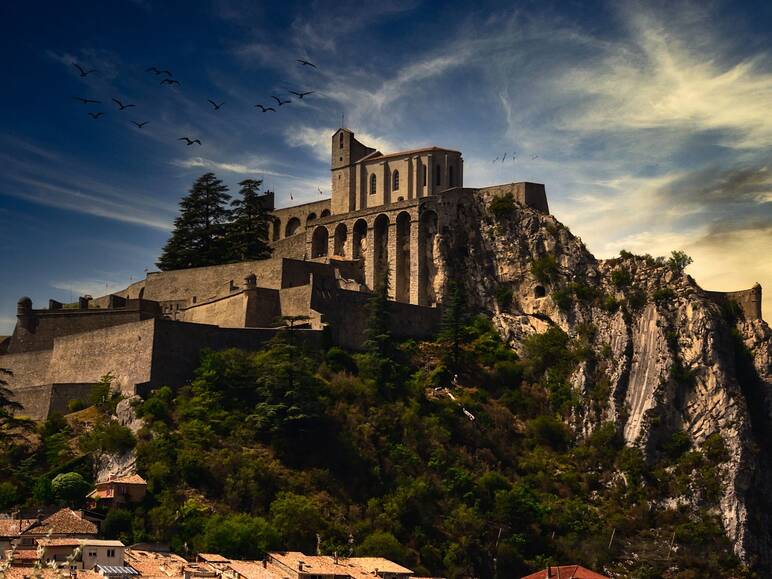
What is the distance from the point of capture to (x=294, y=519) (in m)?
59.6

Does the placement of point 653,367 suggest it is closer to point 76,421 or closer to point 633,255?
point 633,255

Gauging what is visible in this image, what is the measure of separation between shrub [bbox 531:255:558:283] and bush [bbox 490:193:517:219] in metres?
4.34

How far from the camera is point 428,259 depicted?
8638 cm

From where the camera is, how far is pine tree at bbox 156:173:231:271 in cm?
9206

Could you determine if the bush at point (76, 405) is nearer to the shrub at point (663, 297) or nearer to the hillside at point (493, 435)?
the hillside at point (493, 435)

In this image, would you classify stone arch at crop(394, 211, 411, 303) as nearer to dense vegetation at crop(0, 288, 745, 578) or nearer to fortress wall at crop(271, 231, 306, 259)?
dense vegetation at crop(0, 288, 745, 578)

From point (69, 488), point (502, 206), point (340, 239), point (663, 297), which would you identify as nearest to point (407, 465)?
point (69, 488)

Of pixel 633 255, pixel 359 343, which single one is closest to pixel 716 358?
pixel 633 255

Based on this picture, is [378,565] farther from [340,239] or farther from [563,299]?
[340,239]

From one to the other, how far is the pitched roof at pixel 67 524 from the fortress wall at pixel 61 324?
939 inches

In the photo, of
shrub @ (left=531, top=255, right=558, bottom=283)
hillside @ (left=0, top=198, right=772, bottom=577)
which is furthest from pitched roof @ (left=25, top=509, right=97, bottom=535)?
shrub @ (left=531, top=255, right=558, bottom=283)

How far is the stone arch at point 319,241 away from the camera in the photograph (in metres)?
90.7

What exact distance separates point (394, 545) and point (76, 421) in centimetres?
1810

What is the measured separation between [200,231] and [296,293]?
61.5 feet
